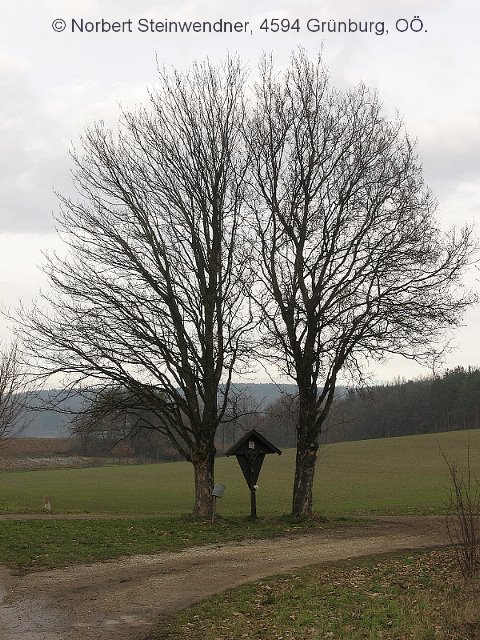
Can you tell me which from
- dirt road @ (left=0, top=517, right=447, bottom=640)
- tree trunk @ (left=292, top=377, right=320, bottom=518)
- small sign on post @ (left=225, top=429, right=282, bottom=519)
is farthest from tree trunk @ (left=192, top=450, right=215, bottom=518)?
dirt road @ (left=0, top=517, right=447, bottom=640)

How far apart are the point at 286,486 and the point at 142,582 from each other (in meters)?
43.3

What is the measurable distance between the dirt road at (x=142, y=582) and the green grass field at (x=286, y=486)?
8.80 m

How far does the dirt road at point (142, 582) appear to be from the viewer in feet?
30.9

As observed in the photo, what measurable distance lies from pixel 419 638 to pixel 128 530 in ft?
38.9

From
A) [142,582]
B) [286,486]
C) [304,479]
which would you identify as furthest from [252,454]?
[286,486]

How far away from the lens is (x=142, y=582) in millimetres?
12219

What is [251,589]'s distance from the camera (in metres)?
11.5

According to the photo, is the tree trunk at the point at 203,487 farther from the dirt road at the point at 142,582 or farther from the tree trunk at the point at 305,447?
the dirt road at the point at 142,582

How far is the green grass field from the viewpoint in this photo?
36.3 metres

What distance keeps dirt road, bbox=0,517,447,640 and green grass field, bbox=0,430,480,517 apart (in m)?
8.80

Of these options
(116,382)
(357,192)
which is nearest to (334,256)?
(357,192)

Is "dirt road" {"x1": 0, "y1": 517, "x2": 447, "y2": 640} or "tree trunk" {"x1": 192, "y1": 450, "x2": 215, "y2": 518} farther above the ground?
"tree trunk" {"x1": 192, "y1": 450, "x2": 215, "y2": 518}

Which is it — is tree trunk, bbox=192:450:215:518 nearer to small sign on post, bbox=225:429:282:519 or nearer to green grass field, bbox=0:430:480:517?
small sign on post, bbox=225:429:282:519

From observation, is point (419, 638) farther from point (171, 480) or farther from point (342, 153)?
point (171, 480)
